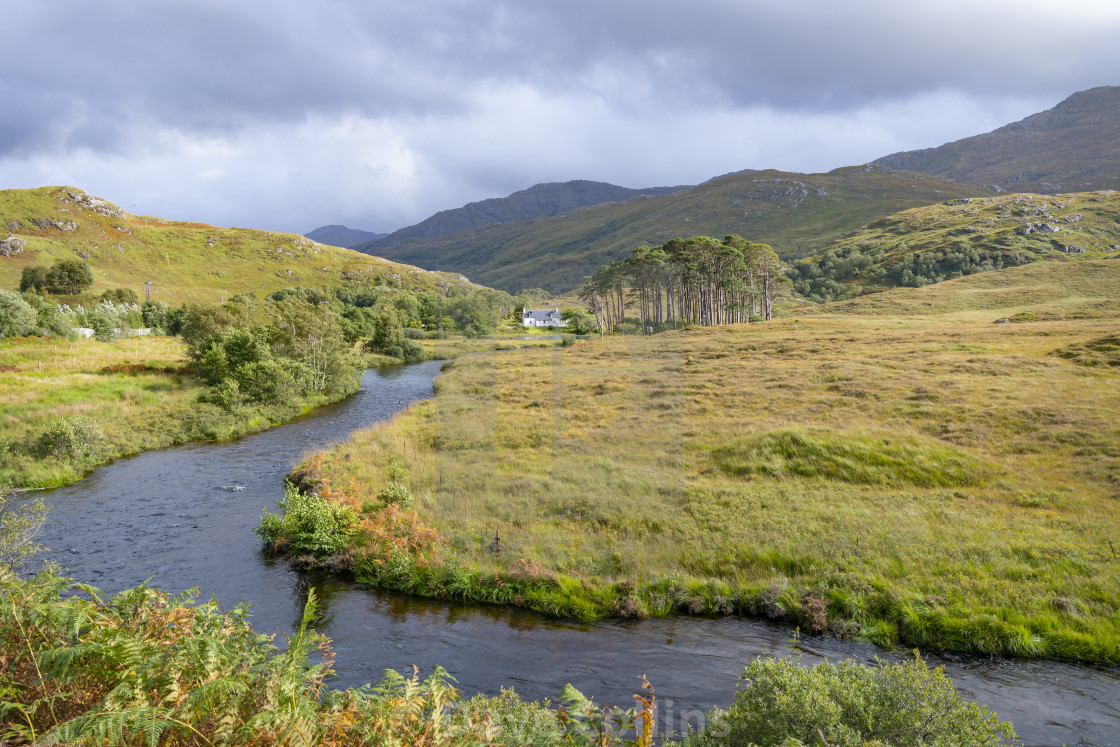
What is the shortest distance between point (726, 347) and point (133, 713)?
165 ft

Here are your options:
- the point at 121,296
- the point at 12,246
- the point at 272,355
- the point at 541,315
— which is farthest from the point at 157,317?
the point at 12,246

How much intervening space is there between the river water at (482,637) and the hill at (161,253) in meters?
120

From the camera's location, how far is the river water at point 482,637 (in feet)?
32.1

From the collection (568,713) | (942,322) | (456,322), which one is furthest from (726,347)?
(456,322)

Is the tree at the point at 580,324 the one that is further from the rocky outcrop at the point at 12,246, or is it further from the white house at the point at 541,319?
the rocky outcrop at the point at 12,246

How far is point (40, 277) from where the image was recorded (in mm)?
100938

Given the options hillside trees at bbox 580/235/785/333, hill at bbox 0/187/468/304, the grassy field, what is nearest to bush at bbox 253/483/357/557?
the grassy field

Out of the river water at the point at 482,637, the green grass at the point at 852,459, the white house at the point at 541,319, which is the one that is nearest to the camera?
the river water at the point at 482,637

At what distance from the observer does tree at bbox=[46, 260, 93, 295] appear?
100875 millimetres

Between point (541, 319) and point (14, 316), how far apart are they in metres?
90.3

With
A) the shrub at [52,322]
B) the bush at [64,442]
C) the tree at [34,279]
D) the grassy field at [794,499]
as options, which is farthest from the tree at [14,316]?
the grassy field at [794,499]

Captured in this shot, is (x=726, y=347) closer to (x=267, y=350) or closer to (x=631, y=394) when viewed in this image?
(x=631, y=394)

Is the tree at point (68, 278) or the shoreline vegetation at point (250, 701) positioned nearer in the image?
the shoreline vegetation at point (250, 701)

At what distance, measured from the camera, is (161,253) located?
14950 cm
